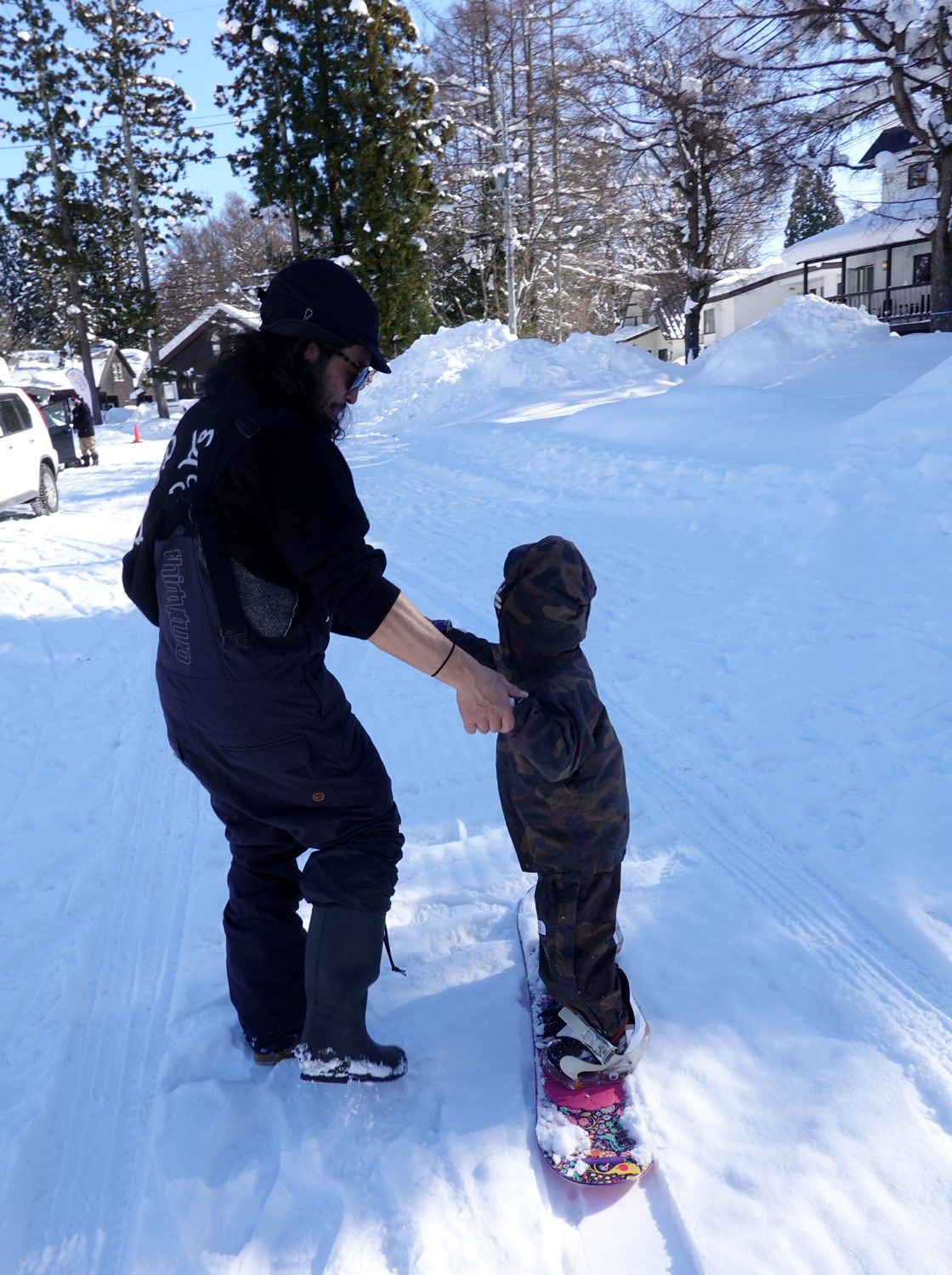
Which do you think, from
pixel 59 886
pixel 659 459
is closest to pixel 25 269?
pixel 659 459

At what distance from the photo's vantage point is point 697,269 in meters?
21.0

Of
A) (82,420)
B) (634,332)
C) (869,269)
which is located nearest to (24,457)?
(82,420)

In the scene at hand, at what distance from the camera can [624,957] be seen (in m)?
2.84

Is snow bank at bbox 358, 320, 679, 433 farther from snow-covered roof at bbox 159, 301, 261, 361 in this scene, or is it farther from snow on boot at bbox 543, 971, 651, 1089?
snow-covered roof at bbox 159, 301, 261, 361

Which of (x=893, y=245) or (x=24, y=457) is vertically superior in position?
(x=893, y=245)

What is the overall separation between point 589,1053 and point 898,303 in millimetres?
28167

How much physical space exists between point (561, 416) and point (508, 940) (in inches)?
450

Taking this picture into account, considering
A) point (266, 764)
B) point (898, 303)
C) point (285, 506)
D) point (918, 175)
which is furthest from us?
point (898, 303)

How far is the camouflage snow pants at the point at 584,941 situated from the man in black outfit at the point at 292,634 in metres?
0.42

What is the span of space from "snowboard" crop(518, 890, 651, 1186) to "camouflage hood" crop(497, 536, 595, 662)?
113cm

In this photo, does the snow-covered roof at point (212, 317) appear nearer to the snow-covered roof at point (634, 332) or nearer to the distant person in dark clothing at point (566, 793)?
the snow-covered roof at point (634, 332)

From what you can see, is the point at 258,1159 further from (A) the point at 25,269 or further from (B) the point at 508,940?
(A) the point at 25,269

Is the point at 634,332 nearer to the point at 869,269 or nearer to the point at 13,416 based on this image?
the point at 869,269

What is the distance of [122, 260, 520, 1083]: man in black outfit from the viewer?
1.92 metres
